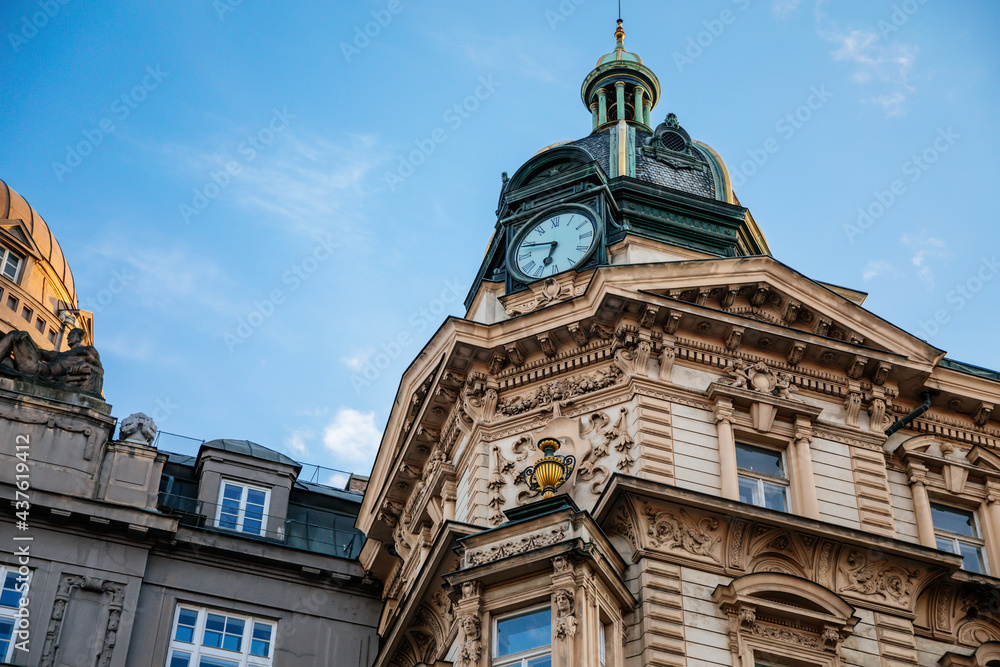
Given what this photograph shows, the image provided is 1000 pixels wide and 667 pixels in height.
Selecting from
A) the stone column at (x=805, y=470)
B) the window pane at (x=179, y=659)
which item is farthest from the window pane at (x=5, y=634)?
the stone column at (x=805, y=470)

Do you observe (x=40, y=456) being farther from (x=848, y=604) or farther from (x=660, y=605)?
(x=848, y=604)

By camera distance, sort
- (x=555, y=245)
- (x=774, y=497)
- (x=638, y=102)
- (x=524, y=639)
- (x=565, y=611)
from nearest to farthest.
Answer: (x=565, y=611)
(x=524, y=639)
(x=774, y=497)
(x=555, y=245)
(x=638, y=102)

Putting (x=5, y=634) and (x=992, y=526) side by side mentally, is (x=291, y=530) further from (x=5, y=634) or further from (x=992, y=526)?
(x=992, y=526)

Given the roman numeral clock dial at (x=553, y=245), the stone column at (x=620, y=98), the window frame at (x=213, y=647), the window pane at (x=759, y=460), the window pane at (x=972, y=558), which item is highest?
the stone column at (x=620, y=98)

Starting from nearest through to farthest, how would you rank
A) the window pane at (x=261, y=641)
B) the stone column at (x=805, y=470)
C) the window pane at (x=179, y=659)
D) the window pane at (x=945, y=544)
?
the stone column at (x=805, y=470)
the window pane at (x=945, y=544)
the window pane at (x=179, y=659)
the window pane at (x=261, y=641)

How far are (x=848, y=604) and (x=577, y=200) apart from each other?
13230 millimetres

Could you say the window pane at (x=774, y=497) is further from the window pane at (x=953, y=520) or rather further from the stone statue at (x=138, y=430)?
the stone statue at (x=138, y=430)

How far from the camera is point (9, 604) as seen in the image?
98.2ft

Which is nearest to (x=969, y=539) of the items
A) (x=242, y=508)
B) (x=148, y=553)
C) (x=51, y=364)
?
(x=242, y=508)

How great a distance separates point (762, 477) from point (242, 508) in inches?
551

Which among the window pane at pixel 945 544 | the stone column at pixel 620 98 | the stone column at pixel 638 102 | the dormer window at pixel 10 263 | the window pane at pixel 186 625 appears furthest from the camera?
the dormer window at pixel 10 263

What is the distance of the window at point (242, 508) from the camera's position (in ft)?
116

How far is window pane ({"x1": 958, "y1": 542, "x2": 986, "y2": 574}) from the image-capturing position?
29469 mm

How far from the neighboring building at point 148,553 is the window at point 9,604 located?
25mm
